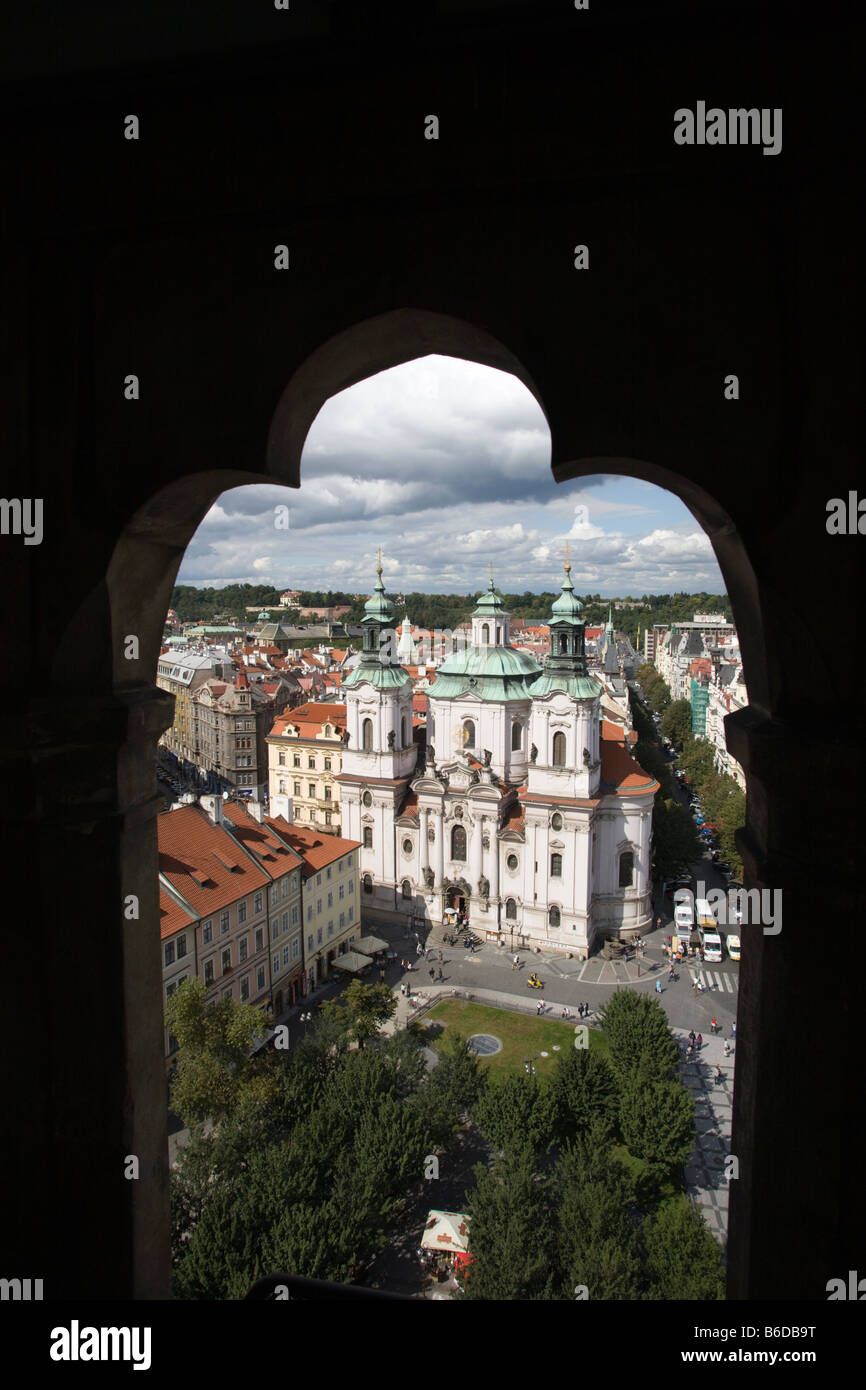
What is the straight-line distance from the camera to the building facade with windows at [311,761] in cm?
4538

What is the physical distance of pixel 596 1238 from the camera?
13.9 metres

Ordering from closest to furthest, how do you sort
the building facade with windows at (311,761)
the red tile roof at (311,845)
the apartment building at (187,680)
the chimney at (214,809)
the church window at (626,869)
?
the chimney at (214,809)
the red tile roof at (311,845)
the church window at (626,869)
the building facade with windows at (311,761)
the apartment building at (187,680)

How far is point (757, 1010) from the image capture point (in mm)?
2350

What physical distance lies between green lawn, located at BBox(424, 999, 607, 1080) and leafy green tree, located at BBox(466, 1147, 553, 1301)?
9.24 m

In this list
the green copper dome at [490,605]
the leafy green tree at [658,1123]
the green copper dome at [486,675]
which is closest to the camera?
the leafy green tree at [658,1123]

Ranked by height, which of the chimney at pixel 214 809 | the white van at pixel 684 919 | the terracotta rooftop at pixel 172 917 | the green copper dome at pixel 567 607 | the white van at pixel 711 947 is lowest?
the white van at pixel 711 947

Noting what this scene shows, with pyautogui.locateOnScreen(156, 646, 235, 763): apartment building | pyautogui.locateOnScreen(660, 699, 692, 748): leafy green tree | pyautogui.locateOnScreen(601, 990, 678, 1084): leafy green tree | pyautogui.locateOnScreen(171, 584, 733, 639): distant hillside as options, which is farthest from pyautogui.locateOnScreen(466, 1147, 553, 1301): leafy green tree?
pyautogui.locateOnScreen(171, 584, 733, 639): distant hillside

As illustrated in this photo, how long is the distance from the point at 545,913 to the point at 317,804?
16.2 metres

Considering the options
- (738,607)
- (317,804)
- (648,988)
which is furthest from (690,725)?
(738,607)

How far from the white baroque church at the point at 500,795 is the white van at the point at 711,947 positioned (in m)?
2.69

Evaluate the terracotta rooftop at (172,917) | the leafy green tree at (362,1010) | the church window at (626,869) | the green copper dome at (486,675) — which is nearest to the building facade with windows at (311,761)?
the green copper dome at (486,675)

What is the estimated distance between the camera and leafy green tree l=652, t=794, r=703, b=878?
40812 mm

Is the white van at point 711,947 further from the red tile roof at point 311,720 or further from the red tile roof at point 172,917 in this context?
the red tile roof at point 172,917

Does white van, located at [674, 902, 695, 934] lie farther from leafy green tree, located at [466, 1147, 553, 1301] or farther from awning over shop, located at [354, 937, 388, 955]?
leafy green tree, located at [466, 1147, 553, 1301]
